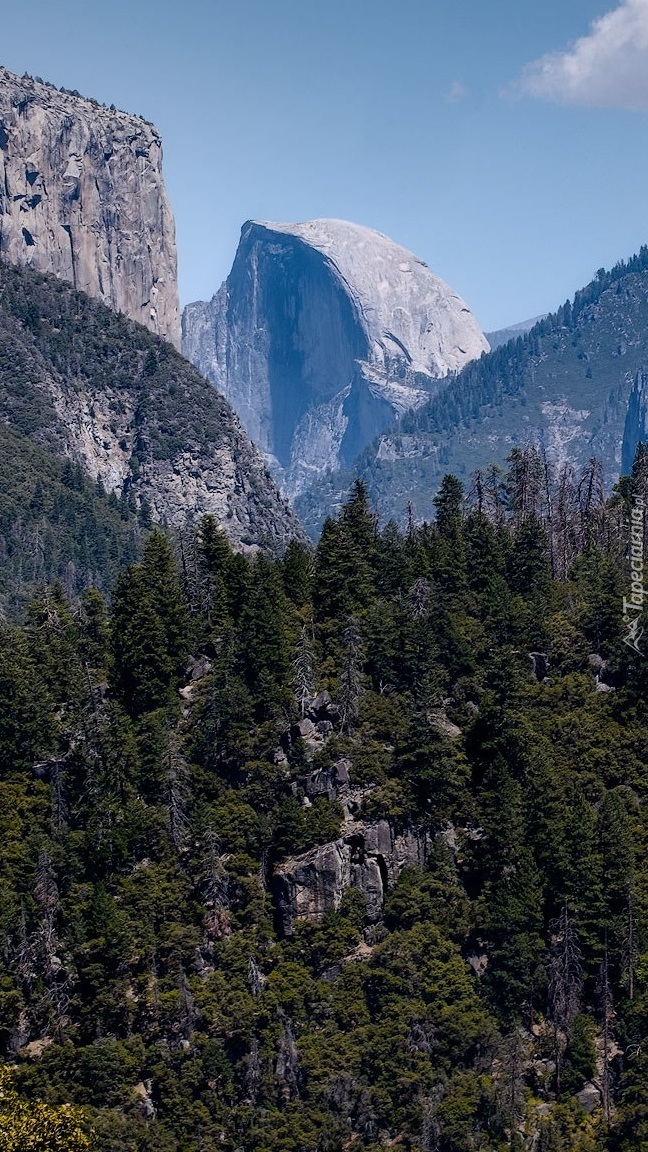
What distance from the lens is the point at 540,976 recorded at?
88000mm

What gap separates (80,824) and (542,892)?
93.1 feet

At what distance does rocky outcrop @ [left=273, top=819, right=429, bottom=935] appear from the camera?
305 ft

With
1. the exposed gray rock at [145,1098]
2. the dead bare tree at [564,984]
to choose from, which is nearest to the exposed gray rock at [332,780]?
the dead bare tree at [564,984]

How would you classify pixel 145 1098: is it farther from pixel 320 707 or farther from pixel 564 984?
pixel 320 707

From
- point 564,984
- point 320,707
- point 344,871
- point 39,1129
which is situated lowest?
point 39,1129

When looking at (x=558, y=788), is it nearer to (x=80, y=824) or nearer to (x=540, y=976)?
(x=540, y=976)

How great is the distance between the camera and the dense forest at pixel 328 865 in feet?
274

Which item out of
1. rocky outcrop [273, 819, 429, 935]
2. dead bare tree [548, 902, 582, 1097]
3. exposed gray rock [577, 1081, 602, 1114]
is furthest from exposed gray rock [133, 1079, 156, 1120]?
exposed gray rock [577, 1081, 602, 1114]

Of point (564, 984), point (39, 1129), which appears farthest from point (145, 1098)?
point (39, 1129)

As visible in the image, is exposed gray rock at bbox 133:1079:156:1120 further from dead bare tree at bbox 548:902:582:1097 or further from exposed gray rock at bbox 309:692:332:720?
exposed gray rock at bbox 309:692:332:720

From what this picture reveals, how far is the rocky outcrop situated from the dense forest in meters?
0.17

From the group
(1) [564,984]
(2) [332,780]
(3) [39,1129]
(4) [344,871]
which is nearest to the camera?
(3) [39,1129]

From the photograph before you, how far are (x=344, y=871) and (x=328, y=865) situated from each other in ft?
3.59

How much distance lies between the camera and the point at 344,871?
306 ft
